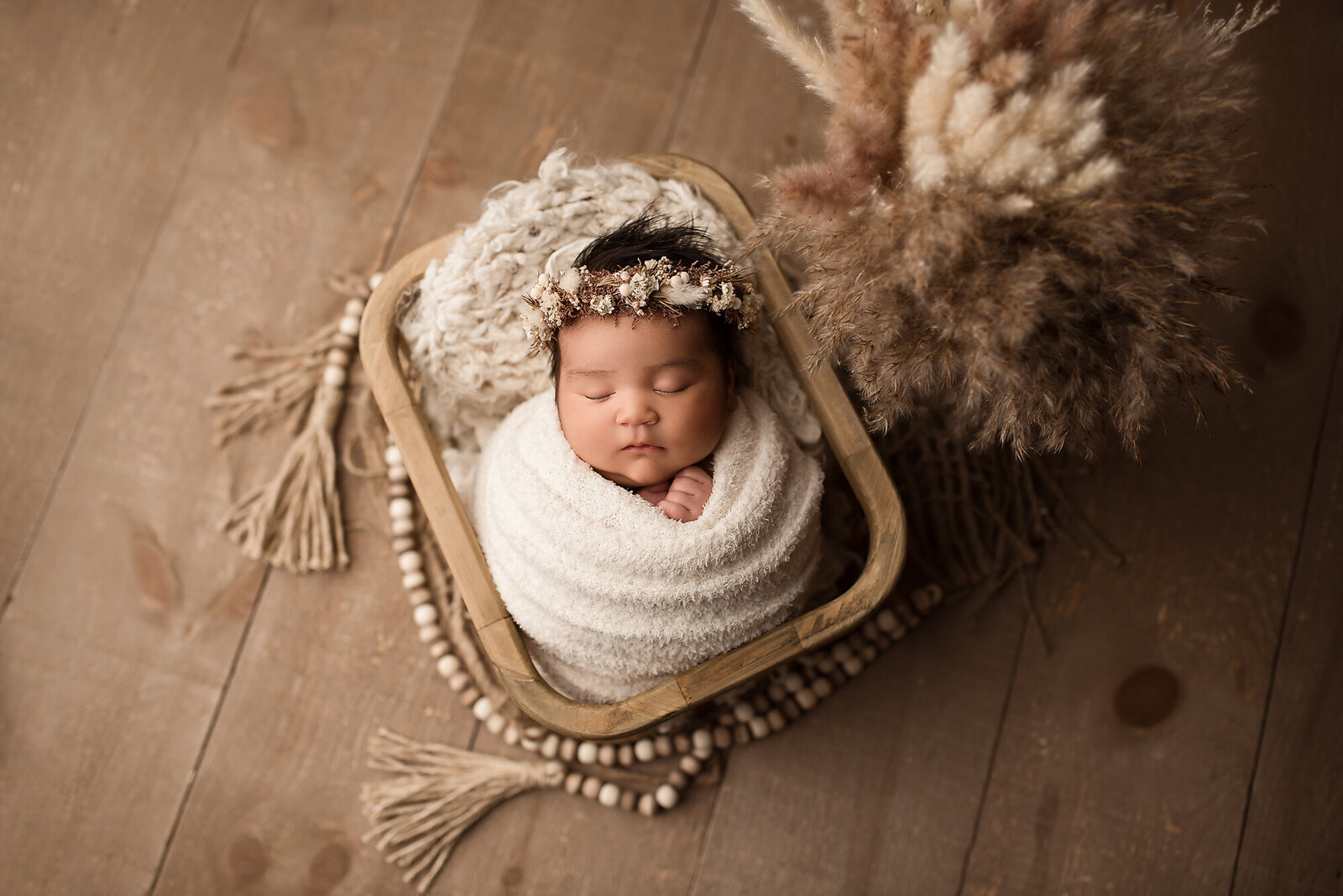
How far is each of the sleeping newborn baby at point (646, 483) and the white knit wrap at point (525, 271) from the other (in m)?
0.05

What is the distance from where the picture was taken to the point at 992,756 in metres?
1.25

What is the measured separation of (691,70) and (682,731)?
3.43 ft

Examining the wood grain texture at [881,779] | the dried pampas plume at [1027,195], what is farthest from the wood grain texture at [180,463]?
the dried pampas plume at [1027,195]

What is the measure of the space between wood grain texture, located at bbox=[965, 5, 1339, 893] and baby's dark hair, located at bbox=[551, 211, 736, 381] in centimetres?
68

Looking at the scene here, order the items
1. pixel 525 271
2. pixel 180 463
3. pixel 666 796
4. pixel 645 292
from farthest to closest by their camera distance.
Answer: pixel 180 463 < pixel 666 796 < pixel 525 271 < pixel 645 292

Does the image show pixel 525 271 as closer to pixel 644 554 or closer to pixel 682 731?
pixel 644 554

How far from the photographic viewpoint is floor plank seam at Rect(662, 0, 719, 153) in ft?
4.57

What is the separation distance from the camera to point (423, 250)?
106 cm

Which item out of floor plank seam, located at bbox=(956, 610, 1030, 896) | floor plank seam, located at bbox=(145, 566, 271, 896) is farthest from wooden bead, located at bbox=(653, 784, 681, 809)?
floor plank seam, located at bbox=(145, 566, 271, 896)

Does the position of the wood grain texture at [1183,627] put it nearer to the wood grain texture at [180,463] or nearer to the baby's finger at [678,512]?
the baby's finger at [678,512]

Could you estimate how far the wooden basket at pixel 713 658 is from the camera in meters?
0.92

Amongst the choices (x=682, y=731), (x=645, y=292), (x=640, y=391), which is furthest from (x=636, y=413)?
(x=682, y=731)

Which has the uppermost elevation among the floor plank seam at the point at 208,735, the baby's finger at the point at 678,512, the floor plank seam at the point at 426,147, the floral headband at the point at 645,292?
the floor plank seam at the point at 426,147

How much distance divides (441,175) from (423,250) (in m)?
0.39
